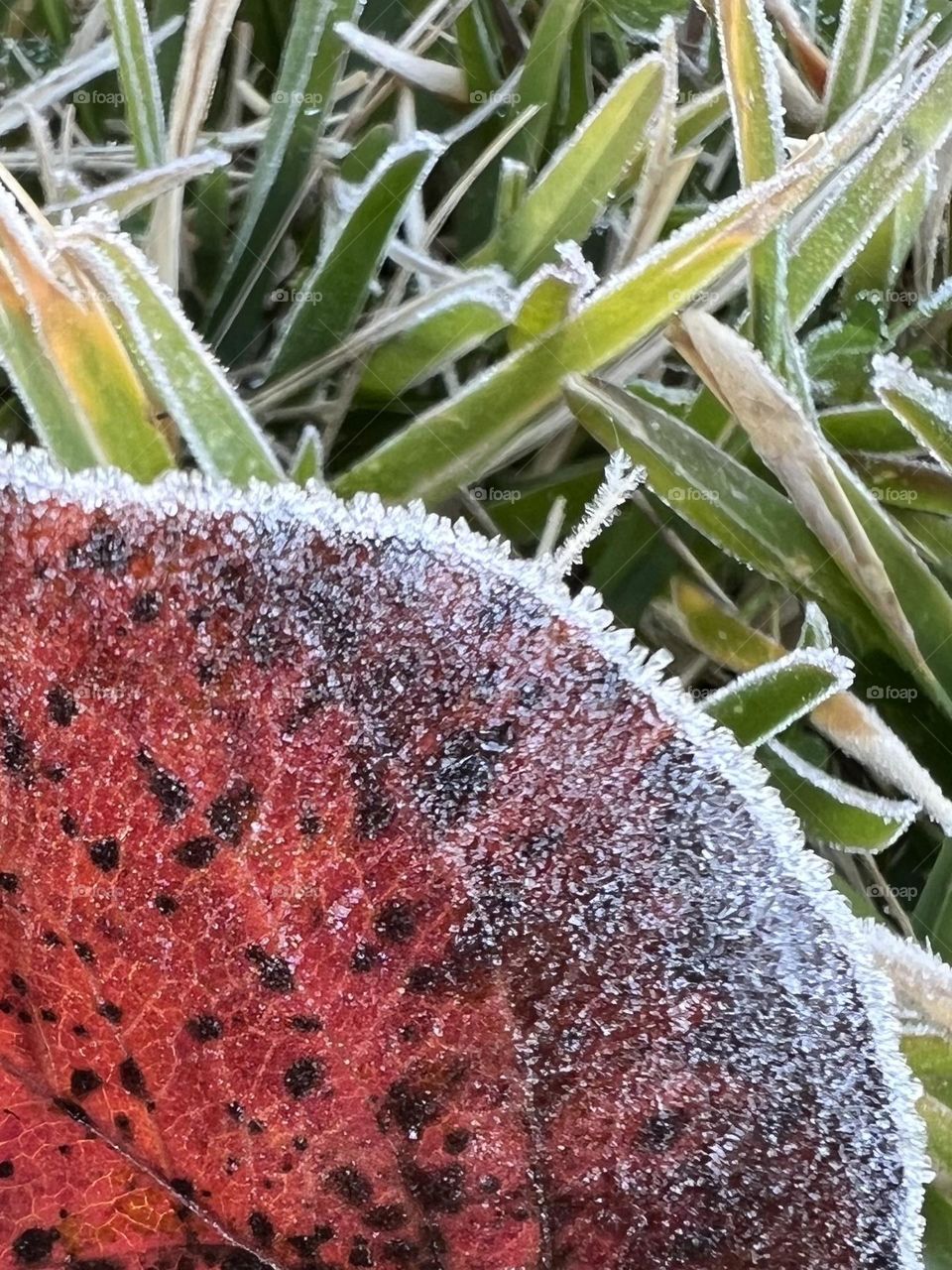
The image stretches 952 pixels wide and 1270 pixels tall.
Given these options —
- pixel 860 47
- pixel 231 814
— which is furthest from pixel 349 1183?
pixel 860 47

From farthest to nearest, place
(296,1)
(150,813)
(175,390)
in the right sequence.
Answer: (296,1) < (175,390) < (150,813)

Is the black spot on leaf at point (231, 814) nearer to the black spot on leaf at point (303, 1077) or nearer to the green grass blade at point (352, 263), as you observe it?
the black spot on leaf at point (303, 1077)

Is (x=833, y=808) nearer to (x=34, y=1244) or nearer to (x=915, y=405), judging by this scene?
(x=915, y=405)

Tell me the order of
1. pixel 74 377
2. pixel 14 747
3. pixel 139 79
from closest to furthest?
pixel 14 747 → pixel 74 377 → pixel 139 79

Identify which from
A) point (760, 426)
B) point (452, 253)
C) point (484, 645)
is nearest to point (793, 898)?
point (484, 645)

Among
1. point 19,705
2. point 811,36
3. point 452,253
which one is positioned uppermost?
point 811,36

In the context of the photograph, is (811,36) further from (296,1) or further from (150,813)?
(150,813)

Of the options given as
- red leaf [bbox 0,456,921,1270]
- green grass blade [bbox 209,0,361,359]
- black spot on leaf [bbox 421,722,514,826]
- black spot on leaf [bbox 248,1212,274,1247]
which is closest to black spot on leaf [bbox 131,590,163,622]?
red leaf [bbox 0,456,921,1270]

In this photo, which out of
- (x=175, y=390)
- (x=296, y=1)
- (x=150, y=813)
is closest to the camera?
(x=150, y=813)

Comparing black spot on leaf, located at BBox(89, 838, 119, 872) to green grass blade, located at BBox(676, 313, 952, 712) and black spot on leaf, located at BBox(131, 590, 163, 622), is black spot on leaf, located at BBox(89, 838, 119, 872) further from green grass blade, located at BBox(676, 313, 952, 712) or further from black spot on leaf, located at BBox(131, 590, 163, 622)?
green grass blade, located at BBox(676, 313, 952, 712)
